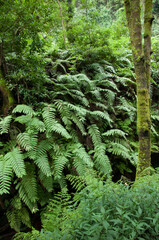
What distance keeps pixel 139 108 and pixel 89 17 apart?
366cm

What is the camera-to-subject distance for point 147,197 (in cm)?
114

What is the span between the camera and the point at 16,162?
6.63 feet

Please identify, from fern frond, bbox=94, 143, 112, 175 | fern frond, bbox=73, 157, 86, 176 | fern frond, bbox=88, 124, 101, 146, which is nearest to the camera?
fern frond, bbox=73, 157, 86, 176

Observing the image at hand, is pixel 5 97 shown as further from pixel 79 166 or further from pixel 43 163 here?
pixel 79 166

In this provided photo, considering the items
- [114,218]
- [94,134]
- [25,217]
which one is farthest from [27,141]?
[114,218]

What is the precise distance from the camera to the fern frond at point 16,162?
1946 mm

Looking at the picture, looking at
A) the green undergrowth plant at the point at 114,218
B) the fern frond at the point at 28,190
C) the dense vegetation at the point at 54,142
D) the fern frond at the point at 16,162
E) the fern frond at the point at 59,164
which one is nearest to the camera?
the green undergrowth plant at the point at 114,218

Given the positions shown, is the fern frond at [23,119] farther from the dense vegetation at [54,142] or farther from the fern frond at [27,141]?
the fern frond at [27,141]

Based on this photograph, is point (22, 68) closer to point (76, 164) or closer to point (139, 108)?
point (76, 164)

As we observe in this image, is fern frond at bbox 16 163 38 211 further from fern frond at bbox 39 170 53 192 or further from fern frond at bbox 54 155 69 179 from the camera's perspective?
fern frond at bbox 54 155 69 179

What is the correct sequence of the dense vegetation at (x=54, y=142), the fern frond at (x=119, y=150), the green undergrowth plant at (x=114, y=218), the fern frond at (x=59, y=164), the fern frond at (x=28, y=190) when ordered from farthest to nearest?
the fern frond at (x=119, y=150) < the fern frond at (x=59, y=164) < the fern frond at (x=28, y=190) < the dense vegetation at (x=54, y=142) < the green undergrowth plant at (x=114, y=218)

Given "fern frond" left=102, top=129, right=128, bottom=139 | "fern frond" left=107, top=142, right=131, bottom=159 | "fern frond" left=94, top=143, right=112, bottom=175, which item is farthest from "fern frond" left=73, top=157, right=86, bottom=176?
"fern frond" left=102, top=129, right=128, bottom=139

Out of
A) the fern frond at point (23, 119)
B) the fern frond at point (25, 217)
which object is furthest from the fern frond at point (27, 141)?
the fern frond at point (25, 217)

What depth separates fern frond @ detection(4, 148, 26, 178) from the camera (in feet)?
6.39
